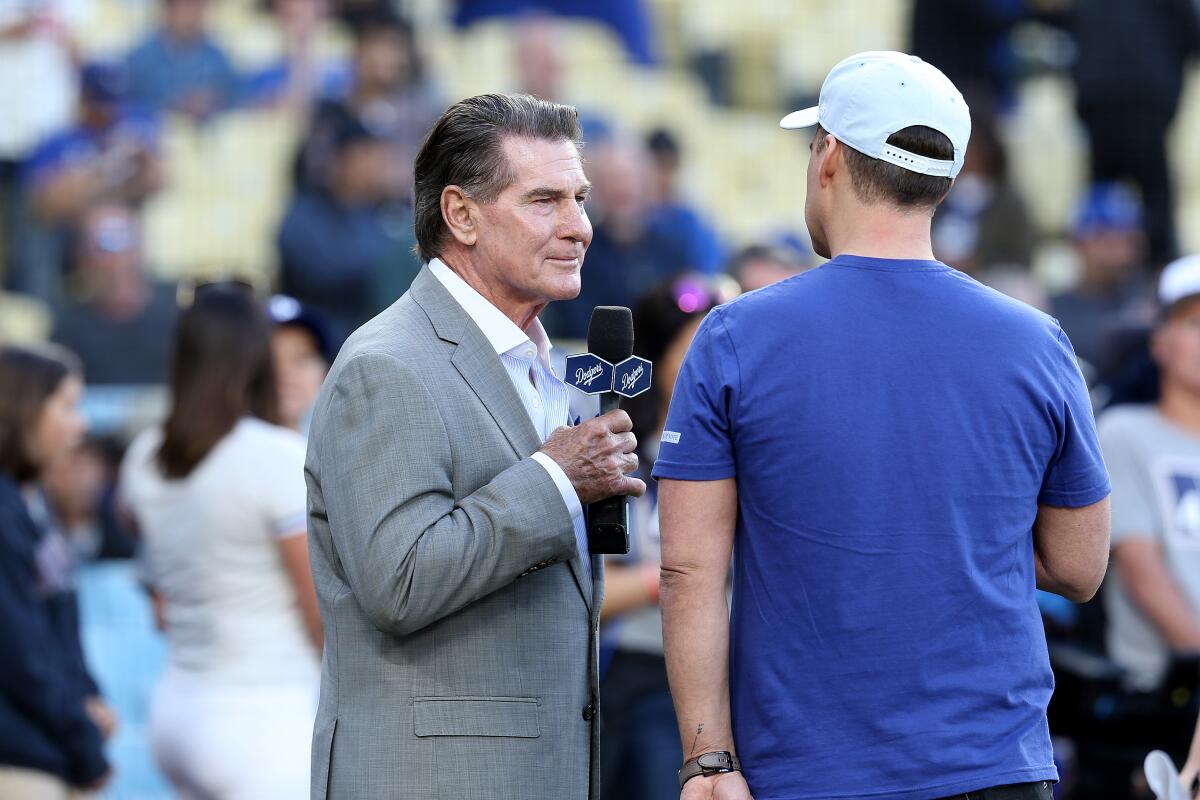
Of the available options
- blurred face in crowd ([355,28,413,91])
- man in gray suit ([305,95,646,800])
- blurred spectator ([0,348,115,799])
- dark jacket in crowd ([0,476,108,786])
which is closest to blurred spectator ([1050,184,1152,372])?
blurred face in crowd ([355,28,413,91])

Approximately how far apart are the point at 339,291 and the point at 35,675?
4.22 m

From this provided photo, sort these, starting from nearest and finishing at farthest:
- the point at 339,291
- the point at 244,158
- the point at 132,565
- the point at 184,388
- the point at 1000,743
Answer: the point at 1000,743 < the point at 184,388 < the point at 132,565 < the point at 339,291 < the point at 244,158

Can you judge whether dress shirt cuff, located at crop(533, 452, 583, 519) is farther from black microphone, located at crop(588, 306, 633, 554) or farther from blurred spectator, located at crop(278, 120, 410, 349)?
blurred spectator, located at crop(278, 120, 410, 349)

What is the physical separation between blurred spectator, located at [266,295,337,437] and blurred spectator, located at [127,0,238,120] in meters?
4.63

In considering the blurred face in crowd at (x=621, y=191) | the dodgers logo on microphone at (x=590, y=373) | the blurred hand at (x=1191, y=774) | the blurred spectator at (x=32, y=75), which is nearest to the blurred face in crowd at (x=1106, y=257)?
the blurred face in crowd at (x=621, y=191)

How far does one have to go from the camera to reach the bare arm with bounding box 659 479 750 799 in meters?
2.25

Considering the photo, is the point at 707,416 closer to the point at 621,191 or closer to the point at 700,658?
the point at 700,658

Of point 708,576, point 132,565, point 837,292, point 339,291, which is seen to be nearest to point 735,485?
point 708,576

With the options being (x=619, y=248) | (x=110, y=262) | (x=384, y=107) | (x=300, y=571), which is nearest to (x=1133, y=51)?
(x=619, y=248)

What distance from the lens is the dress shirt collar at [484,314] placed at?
8.34 feet

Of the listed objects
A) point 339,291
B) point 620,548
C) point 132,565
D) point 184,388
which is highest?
point 620,548

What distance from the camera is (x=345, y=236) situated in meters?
8.20

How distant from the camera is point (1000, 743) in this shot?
218cm

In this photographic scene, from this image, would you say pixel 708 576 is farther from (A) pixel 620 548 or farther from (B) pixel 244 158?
(B) pixel 244 158
